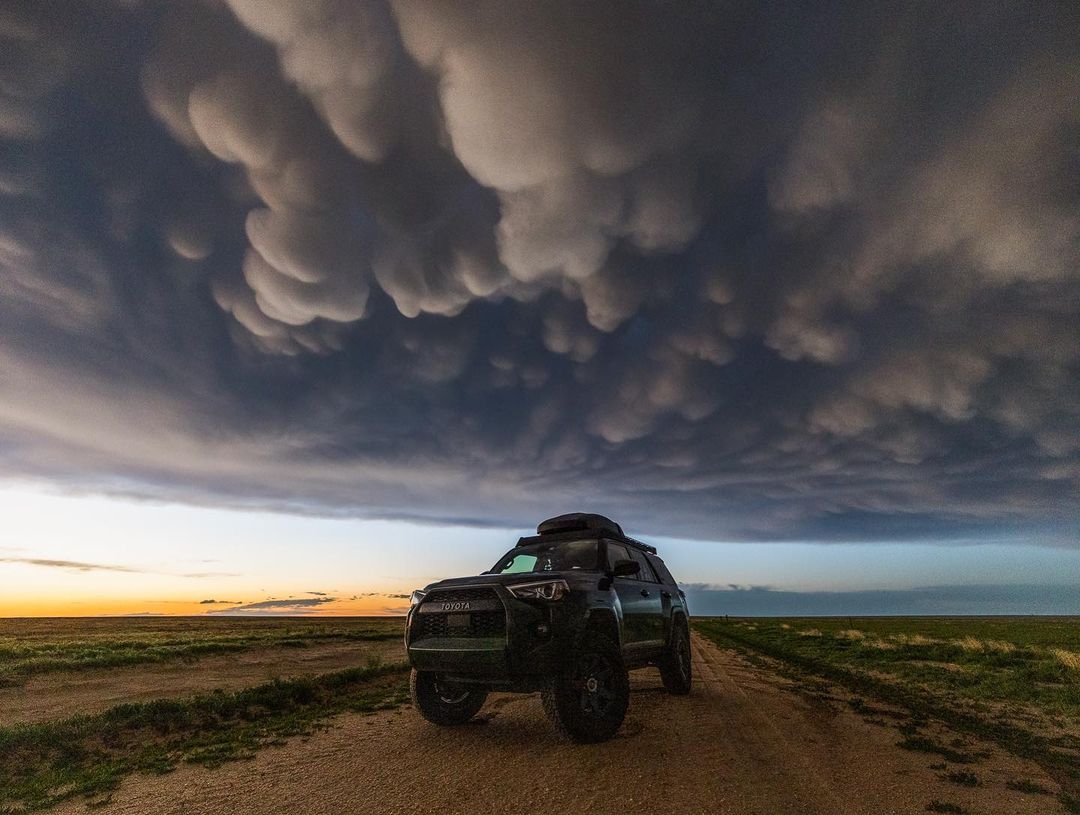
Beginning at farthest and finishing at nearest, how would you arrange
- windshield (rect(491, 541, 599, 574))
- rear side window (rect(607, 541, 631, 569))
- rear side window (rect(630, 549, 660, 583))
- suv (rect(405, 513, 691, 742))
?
rear side window (rect(630, 549, 660, 583)) → rear side window (rect(607, 541, 631, 569)) → windshield (rect(491, 541, 599, 574)) → suv (rect(405, 513, 691, 742))

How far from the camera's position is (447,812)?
425 centimetres

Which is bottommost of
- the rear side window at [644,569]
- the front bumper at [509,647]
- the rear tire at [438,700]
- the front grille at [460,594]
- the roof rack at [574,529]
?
the rear tire at [438,700]

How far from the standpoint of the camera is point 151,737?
8.56m

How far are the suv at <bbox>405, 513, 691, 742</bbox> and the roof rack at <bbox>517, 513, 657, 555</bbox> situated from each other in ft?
0.98

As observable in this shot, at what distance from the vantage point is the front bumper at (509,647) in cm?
593

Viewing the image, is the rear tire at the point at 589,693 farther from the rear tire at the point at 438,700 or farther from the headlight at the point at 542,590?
the rear tire at the point at 438,700

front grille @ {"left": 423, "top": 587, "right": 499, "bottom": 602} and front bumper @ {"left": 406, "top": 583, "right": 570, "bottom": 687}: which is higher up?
front grille @ {"left": 423, "top": 587, "right": 499, "bottom": 602}

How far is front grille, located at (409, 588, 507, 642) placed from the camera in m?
6.20

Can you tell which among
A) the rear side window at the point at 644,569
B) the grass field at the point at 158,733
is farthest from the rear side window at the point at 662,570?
the grass field at the point at 158,733

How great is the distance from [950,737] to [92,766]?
433 inches

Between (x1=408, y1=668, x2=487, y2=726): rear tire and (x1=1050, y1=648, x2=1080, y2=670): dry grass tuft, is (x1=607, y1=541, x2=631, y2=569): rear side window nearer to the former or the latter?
(x1=408, y1=668, x2=487, y2=726): rear tire

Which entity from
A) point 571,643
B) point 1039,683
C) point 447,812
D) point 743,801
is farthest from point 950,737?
point 1039,683

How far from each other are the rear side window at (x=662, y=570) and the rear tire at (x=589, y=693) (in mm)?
3758

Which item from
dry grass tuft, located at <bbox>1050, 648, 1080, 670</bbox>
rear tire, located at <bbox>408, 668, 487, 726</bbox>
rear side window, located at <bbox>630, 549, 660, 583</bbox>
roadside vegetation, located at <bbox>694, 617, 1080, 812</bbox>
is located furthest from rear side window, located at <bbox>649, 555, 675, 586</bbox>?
dry grass tuft, located at <bbox>1050, 648, 1080, 670</bbox>
